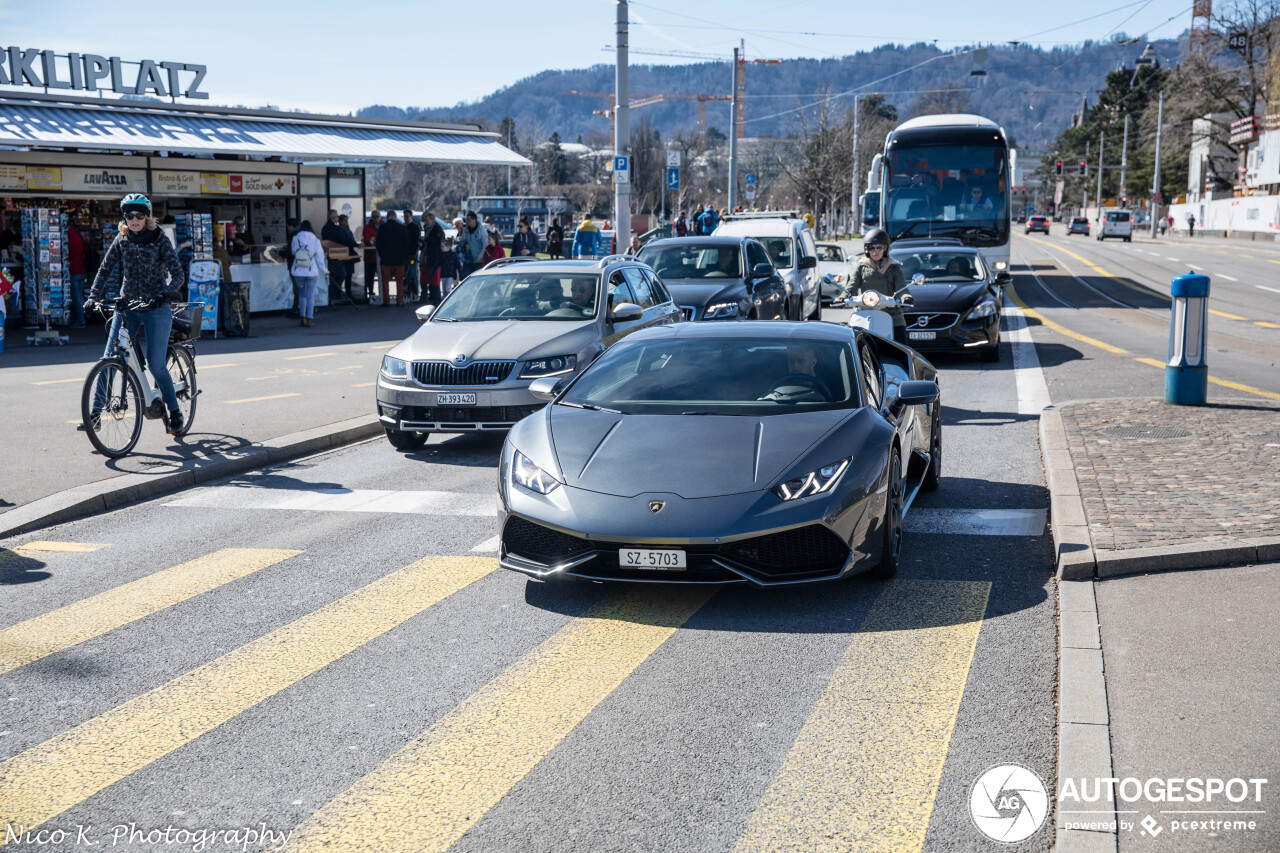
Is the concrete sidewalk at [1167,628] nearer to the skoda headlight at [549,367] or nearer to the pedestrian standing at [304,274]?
the skoda headlight at [549,367]

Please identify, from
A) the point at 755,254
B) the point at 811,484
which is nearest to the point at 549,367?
the point at 811,484

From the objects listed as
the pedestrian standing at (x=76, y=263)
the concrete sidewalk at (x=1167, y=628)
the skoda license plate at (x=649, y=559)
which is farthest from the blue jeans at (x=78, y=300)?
the skoda license plate at (x=649, y=559)

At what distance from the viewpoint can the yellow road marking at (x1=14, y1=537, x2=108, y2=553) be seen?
7508mm

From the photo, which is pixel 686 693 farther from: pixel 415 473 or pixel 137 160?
pixel 137 160

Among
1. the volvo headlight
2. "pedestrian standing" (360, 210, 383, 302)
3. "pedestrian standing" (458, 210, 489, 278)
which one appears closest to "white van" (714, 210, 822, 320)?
the volvo headlight

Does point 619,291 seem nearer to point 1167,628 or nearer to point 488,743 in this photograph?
point 1167,628

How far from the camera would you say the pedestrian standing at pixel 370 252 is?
91.9ft

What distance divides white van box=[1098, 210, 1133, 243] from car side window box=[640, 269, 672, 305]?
244 ft

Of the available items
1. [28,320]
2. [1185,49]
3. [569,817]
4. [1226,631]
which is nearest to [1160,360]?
[1226,631]

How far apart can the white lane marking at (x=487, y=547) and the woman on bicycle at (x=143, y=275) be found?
4.21 meters

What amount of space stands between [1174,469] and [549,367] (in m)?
4.88

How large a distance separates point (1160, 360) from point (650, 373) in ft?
38.8

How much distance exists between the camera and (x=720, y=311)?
15.5m

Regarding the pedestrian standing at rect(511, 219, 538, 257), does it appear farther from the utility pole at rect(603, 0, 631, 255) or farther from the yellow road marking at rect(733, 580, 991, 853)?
the yellow road marking at rect(733, 580, 991, 853)
